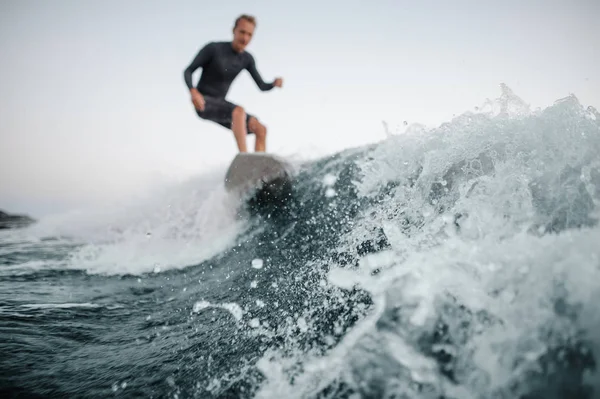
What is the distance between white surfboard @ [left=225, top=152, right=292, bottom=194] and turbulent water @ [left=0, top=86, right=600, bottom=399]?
1185 millimetres

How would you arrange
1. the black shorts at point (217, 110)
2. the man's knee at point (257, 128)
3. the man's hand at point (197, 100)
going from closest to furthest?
the man's hand at point (197, 100) → the black shorts at point (217, 110) → the man's knee at point (257, 128)

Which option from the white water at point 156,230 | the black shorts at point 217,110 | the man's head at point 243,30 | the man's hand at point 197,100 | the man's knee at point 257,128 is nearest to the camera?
the white water at point 156,230

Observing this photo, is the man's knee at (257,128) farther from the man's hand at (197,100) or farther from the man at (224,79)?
the man's hand at (197,100)

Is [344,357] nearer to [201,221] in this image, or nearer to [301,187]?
[301,187]

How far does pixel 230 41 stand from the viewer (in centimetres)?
481

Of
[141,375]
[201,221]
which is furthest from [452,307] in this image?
[201,221]

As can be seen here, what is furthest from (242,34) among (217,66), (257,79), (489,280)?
(489,280)

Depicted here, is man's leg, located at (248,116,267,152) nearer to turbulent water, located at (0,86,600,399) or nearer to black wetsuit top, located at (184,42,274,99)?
black wetsuit top, located at (184,42,274,99)

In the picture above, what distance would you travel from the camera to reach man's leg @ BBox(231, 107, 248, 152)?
15.8 feet

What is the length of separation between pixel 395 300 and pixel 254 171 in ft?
10.8

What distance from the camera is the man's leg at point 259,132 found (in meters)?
5.07

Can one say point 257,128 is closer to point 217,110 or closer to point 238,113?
point 238,113

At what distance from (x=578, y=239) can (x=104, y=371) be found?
77.9 inches

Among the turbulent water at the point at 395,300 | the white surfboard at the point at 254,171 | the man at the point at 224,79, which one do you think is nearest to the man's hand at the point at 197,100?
the man at the point at 224,79
